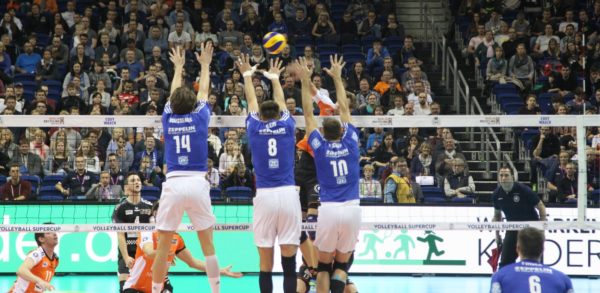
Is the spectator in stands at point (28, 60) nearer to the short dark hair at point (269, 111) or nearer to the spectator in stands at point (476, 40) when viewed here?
the spectator in stands at point (476, 40)

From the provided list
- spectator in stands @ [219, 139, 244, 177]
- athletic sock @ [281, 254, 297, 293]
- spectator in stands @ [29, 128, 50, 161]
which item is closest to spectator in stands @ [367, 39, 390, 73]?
spectator in stands @ [219, 139, 244, 177]

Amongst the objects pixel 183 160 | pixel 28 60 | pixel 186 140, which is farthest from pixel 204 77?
pixel 28 60

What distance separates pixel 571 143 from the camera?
809 inches

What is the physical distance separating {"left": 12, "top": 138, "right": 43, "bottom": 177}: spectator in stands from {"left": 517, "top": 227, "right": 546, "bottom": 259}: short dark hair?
1334 cm

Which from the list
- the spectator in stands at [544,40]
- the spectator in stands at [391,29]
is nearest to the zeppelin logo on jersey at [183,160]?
the spectator in stands at [391,29]

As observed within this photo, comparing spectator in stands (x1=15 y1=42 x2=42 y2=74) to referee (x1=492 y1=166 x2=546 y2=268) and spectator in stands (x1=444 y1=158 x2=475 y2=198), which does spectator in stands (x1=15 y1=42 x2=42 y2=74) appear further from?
referee (x1=492 y1=166 x2=546 y2=268)

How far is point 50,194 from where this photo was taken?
19.4 m

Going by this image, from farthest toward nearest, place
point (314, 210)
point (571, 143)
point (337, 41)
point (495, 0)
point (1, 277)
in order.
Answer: point (495, 0)
point (337, 41)
point (571, 143)
point (1, 277)
point (314, 210)

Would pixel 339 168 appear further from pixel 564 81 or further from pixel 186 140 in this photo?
pixel 564 81

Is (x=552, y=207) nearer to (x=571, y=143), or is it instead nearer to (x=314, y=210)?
(x=571, y=143)

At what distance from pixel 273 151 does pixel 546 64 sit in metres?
15.8

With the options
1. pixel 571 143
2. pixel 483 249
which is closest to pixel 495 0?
pixel 571 143

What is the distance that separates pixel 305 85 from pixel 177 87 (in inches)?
61.6

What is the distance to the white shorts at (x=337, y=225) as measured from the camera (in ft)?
37.0
